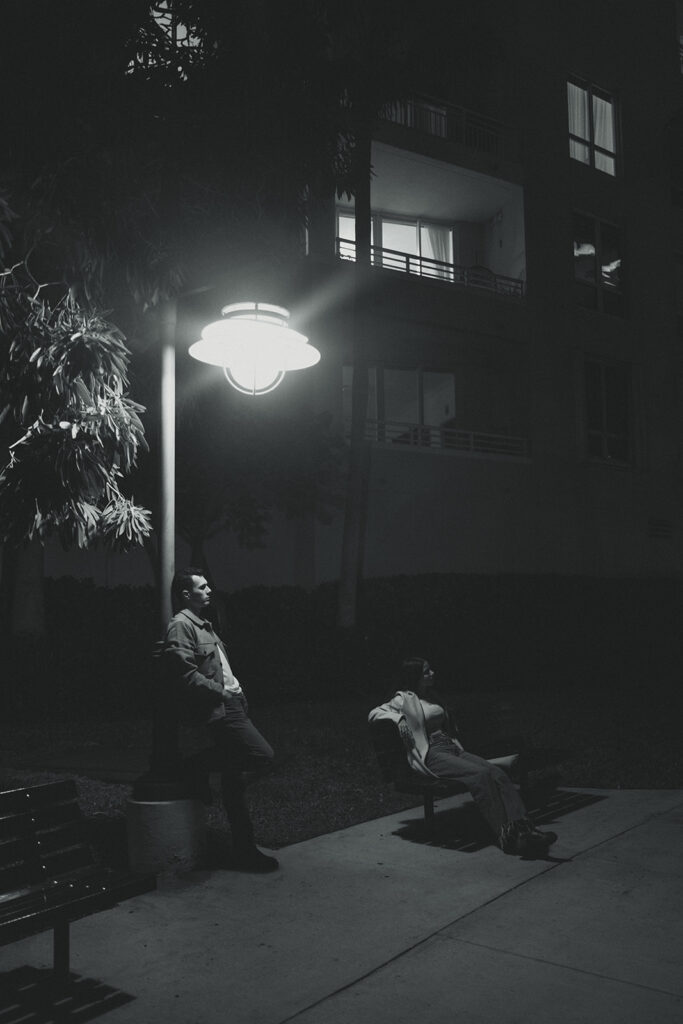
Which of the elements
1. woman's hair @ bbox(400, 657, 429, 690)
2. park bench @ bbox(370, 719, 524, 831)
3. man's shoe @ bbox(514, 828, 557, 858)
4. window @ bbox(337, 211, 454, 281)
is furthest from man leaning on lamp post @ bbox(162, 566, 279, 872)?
window @ bbox(337, 211, 454, 281)

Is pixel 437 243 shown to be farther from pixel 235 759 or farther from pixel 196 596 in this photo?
pixel 235 759

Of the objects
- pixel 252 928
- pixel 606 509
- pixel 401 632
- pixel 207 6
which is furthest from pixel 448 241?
pixel 252 928

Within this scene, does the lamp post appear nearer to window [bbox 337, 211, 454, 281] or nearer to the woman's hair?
the woman's hair

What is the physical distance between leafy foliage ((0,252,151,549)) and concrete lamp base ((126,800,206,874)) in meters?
2.18

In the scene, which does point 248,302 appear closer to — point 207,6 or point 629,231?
point 207,6

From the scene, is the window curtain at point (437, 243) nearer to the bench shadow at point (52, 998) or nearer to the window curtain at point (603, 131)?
the window curtain at point (603, 131)

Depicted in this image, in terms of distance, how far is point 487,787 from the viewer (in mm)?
5781

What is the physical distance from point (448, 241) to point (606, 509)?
24.9 feet

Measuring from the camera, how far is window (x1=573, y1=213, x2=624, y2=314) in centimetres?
2148

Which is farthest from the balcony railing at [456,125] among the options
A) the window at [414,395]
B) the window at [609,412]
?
the window at [609,412]

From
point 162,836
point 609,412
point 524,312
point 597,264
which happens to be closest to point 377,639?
point 524,312

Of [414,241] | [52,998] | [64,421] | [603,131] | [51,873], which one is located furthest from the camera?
[603,131]

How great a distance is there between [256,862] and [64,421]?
321 centimetres

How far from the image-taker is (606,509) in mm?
20156
